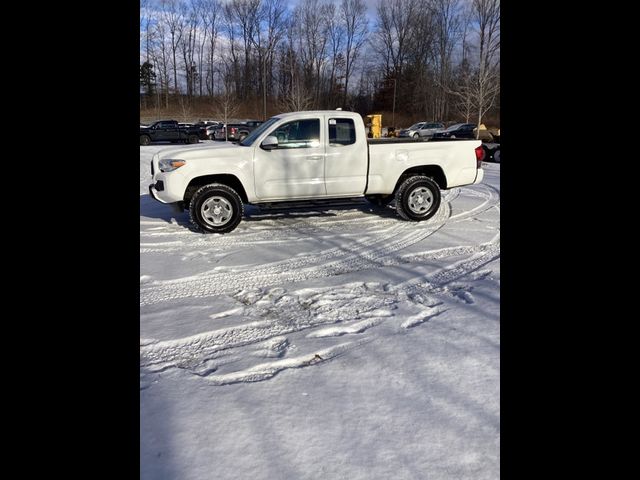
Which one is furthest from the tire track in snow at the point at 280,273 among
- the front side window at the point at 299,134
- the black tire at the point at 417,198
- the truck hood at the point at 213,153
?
the truck hood at the point at 213,153

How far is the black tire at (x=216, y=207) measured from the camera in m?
7.89

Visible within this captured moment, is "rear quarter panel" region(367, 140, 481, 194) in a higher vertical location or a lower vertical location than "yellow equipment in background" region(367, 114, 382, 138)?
lower

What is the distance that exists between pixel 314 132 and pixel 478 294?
4425mm

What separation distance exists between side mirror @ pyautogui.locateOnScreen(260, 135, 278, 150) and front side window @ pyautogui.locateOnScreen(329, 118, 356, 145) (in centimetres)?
94

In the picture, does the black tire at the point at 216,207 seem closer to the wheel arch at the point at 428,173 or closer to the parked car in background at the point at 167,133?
the wheel arch at the point at 428,173

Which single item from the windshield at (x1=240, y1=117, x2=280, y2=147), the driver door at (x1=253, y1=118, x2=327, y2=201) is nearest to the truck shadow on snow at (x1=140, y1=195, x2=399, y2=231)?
the driver door at (x1=253, y1=118, x2=327, y2=201)

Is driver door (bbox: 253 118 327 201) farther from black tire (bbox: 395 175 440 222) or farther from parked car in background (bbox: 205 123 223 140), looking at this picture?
parked car in background (bbox: 205 123 223 140)

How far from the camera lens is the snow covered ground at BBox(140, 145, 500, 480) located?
2.58 metres

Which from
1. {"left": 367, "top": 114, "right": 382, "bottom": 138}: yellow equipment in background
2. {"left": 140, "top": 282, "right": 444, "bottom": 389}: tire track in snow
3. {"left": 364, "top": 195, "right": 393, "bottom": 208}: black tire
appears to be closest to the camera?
{"left": 140, "top": 282, "right": 444, "bottom": 389}: tire track in snow

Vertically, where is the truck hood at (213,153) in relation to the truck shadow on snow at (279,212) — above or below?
above

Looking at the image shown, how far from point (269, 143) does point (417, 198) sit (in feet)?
9.05

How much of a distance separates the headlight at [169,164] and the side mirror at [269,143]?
1279 mm
